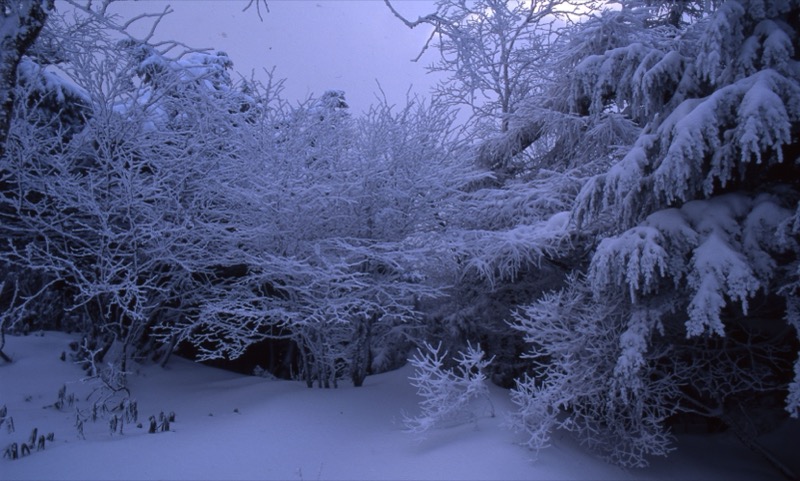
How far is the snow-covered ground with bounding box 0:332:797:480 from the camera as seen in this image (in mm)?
4344

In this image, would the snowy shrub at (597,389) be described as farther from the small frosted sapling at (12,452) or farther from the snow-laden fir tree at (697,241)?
the small frosted sapling at (12,452)

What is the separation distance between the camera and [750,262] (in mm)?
3693

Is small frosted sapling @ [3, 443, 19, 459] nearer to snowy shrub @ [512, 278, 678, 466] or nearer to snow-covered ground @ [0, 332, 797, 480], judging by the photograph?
snow-covered ground @ [0, 332, 797, 480]

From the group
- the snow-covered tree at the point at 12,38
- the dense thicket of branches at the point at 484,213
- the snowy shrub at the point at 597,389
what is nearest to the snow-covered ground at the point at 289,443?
the snowy shrub at the point at 597,389

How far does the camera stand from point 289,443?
16.5 ft

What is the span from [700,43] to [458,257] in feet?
12.5

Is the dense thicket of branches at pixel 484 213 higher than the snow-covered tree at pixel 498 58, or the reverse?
the snow-covered tree at pixel 498 58

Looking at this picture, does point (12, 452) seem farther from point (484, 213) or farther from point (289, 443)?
point (484, 213)

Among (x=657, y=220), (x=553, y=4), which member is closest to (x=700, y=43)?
(x=657, y=220)

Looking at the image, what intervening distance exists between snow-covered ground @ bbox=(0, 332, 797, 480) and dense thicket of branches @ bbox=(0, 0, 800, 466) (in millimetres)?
389

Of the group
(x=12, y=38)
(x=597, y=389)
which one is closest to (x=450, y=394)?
(x=597, y=389)

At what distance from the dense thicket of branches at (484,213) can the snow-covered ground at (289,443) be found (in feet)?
1.28

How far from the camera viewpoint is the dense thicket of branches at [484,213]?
3.94 meters

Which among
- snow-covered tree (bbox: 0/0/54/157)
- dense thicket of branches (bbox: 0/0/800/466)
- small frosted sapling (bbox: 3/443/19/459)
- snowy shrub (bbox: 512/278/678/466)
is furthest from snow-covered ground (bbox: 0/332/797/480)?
snow-covered tree (bbox: 0/0/54/157)
